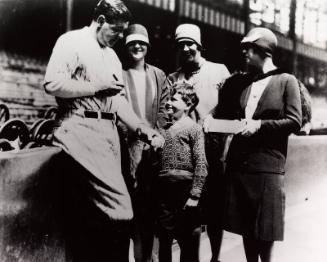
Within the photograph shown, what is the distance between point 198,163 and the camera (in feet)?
10.6

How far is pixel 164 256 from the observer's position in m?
3.34

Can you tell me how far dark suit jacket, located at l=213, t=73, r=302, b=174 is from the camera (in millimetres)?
3248

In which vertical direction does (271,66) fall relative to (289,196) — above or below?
above

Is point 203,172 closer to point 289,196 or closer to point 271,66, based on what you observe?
point 271,66

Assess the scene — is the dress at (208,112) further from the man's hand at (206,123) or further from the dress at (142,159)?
the man's hand at (206,123)

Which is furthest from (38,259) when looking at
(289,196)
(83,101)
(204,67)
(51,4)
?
(289,196)

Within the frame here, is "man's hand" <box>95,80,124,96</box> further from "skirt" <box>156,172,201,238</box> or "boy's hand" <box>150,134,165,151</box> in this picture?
"skirt" <box>156,172,201,238</box>

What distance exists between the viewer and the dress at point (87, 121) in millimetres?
2869

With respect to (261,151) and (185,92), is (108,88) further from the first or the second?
(261,151)

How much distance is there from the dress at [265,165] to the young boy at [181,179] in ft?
1.13

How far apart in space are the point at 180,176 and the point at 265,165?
25.6 inches

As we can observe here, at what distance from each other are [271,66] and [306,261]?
79.2 inches

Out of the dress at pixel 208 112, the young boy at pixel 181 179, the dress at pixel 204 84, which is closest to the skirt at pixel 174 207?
the young boy at pixel 181 179

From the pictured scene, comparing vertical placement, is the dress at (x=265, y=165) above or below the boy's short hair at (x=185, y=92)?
below
